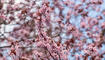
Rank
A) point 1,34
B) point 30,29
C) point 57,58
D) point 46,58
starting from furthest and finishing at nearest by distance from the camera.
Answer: point 30,29
point 1,34
point 46,58
point 57,58

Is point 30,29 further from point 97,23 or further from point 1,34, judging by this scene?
point 97,23

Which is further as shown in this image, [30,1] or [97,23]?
[97,23]

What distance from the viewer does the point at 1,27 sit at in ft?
29.9

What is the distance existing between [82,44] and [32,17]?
92.2 inches

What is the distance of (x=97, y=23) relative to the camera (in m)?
11.2

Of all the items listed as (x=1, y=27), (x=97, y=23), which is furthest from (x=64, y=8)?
(x=1, y=27)

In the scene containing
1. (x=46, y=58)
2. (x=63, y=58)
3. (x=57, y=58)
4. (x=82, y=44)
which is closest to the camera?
(x=57, y=58)

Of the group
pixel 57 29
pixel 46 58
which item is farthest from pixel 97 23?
pixel 46 58

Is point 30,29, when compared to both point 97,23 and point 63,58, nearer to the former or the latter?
point 97,23

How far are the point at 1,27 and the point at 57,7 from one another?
135 inches

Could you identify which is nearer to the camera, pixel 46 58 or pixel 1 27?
pixel 46 58

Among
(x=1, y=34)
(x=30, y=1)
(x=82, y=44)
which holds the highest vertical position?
(x=30, y=1)

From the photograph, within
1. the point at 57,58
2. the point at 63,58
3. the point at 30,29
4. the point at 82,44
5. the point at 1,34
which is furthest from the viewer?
the point at 30,29

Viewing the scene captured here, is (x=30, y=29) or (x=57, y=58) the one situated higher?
(x=57, y=58)
